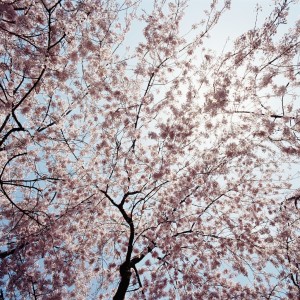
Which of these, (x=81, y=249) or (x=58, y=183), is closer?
(x=58, y=183)

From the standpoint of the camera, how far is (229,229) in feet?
33.2

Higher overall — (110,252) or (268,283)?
(110,252)

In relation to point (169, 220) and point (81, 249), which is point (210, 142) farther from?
point (81, 249)

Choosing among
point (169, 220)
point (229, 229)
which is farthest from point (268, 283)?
point (169, 220)

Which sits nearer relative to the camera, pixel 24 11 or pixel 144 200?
pixel 24 11

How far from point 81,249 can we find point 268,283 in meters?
6.96

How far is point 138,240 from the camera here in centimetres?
1006

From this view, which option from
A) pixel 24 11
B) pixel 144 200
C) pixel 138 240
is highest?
pixel 24 11

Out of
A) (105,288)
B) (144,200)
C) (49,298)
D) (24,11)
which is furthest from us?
(105,288)

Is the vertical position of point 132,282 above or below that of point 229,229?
below

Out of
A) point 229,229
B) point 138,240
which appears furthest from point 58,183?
point 229,229

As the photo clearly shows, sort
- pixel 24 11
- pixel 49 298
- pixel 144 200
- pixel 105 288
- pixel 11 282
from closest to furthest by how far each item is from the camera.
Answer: pixel 24 11 < pixel 11 282 < pixel 49 298 < pixel 144 200 < pixel 105 288

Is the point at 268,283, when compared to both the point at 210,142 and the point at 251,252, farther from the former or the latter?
the point at 210,142

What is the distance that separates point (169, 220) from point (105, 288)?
3977mm
